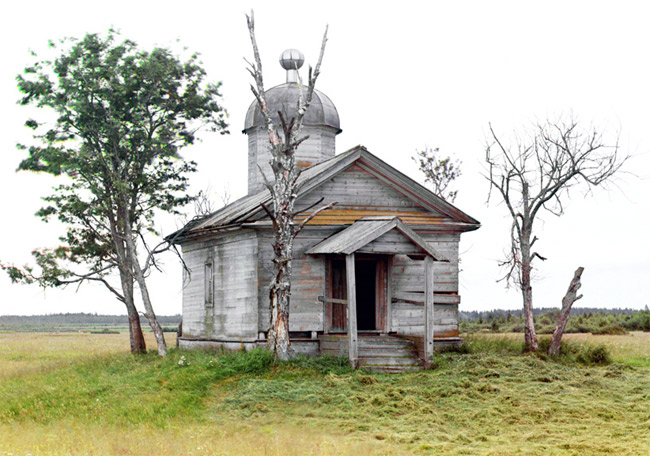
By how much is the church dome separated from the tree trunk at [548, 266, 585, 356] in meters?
10.6

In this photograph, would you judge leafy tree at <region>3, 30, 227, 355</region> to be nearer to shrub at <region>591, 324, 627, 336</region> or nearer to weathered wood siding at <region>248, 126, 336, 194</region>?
weathered wood siding at <region>248, 126, 336, 194</region>

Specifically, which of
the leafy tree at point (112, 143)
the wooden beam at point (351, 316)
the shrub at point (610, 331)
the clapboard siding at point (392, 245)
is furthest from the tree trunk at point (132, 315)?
the shrub at point (610, 331)

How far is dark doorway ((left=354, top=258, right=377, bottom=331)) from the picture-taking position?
934 inches

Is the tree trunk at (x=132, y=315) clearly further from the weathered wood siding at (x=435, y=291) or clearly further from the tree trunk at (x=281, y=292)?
the weathered wood siding at (x=435, y=291)

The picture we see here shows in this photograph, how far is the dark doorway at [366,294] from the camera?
23.7 metres

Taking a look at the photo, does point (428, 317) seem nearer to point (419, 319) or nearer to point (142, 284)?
point (419, 319)

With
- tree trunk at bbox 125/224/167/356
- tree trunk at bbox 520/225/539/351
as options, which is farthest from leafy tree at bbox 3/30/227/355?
tree trunk at bbox 520/225/539/351

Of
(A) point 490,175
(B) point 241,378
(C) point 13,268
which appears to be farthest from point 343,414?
(C) point 13,268

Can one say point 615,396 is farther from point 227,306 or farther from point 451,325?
point 227,306

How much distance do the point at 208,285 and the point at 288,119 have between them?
777 centimetres

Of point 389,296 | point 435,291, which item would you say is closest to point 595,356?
point 435,291

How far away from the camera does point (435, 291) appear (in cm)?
2347

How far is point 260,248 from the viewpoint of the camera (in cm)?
2172

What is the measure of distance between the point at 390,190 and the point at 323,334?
4863 mm
